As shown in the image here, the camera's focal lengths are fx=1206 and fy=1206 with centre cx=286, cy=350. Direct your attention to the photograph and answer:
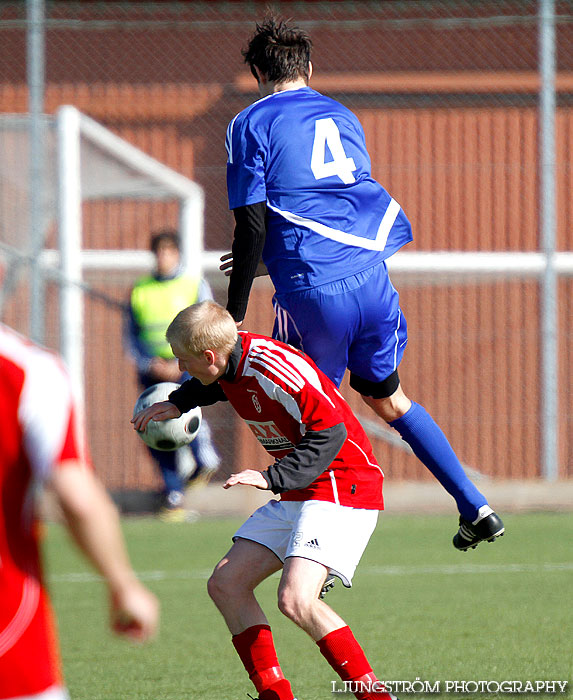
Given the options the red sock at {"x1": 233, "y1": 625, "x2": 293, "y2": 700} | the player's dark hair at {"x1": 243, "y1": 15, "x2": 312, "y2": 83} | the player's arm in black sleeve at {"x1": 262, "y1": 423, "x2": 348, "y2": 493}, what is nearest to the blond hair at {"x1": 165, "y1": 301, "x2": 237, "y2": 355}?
the player's arm in black sleeve at {"x1": 262, "y1": 423, "x2": 348, "y2": 493}

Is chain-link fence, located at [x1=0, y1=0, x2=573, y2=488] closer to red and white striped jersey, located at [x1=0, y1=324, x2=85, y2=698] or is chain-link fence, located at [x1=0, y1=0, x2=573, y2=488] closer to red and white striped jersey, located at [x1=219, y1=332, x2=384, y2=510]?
red and white striped jersey, located at [x1=219, y1=332, x2=384, y2=510]

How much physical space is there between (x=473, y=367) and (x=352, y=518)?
23.6 ft

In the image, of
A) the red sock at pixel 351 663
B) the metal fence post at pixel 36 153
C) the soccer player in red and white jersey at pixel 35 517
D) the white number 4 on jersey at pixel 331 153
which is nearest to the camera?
the soccer player in red and white jersey at pixel 35 517

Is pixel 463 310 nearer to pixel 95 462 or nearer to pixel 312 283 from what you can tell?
pixel 95 462

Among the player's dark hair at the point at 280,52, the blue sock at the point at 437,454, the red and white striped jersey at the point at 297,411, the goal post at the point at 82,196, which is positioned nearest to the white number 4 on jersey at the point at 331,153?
the player's dark hair at the point at 280,52

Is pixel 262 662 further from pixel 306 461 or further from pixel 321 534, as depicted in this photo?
pixel 306 461

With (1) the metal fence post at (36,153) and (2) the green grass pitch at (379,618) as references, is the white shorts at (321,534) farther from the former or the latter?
(1) the metal fence post at (36,153)

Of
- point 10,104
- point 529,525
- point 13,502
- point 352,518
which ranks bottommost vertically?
point 529,525

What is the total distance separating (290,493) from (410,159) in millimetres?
7915

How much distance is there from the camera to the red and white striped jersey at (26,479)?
1.95 m

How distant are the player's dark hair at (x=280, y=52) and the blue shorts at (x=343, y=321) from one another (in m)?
0.77

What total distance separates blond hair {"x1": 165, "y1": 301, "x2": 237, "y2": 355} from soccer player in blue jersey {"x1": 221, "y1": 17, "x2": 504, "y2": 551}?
554mm

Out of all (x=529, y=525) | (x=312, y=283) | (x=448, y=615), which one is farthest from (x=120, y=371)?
(x=312, y=283)

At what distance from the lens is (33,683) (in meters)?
1.99
